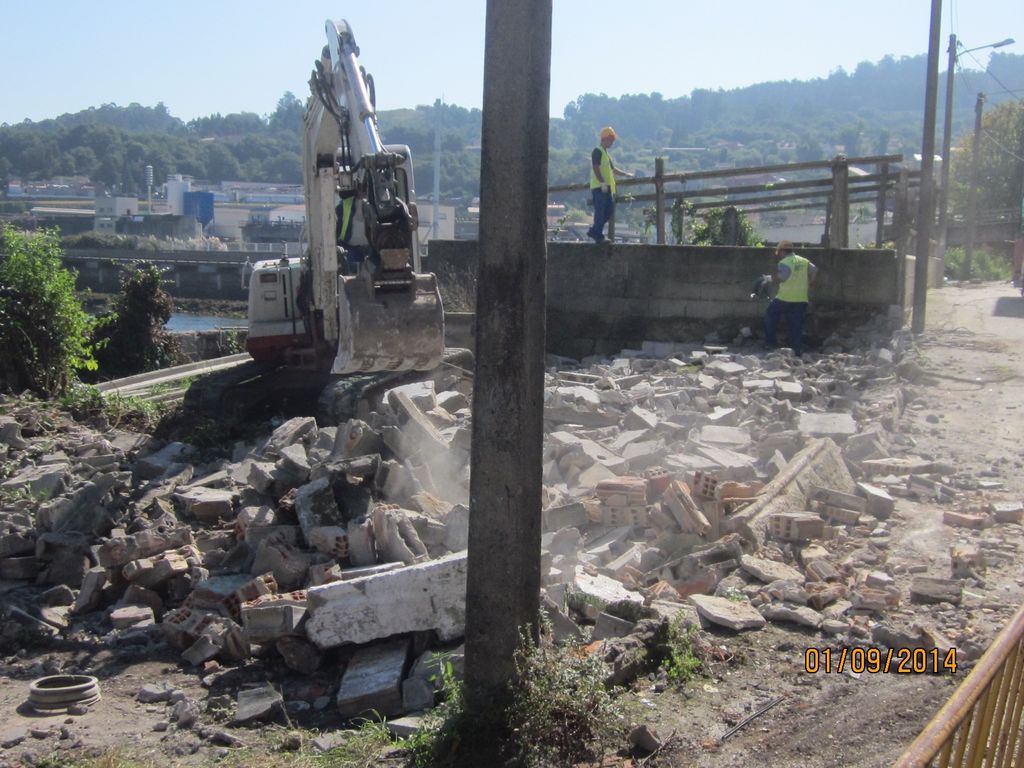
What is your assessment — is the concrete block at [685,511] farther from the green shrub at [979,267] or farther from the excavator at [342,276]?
the green shrub at [979,267]

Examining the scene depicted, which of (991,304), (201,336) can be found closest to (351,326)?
(201,336)

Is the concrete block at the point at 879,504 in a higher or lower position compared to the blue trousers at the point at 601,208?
lower

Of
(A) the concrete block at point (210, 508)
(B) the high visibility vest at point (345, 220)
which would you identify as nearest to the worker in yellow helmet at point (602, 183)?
(B) the high visibility vest at point (345, 220)

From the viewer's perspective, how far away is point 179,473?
32.4 ft

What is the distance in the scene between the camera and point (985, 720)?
129 inches

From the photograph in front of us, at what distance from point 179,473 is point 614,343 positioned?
806 cm

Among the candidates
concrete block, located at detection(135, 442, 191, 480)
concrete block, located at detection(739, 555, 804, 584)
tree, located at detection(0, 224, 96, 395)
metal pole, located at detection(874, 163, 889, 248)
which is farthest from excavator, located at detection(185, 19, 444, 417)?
metal pole, located at detection(874, 163, 889, 248)

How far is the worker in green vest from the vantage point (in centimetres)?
1440

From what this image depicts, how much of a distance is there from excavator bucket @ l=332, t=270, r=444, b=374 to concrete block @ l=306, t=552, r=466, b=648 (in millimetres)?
2952

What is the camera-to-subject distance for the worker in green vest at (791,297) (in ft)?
47.2

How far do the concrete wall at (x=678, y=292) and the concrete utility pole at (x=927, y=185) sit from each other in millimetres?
727

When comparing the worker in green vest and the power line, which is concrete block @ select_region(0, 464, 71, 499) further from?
the power line

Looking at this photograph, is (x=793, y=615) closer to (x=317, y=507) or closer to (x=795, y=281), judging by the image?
(x=317, y=507)
